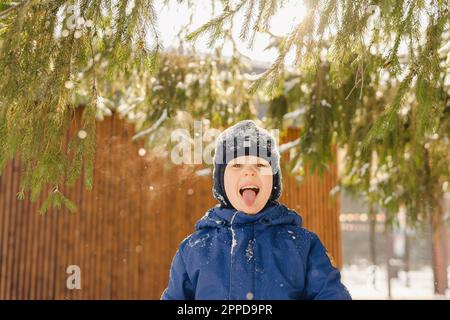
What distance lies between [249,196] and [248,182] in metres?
0.08

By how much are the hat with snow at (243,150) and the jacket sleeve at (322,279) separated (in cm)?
33

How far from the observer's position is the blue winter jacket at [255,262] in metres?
2.03

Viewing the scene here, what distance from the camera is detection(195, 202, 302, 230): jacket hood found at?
2.16m

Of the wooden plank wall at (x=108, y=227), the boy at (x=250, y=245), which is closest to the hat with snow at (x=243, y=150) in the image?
the boy at (x=250, y=245)

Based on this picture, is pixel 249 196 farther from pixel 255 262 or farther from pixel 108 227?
pixel 108 227

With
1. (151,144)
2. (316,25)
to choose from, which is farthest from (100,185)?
(316,25)

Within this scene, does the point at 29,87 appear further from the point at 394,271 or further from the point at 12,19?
the point at 394,271

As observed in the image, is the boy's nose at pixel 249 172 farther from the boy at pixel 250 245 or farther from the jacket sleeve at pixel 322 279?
the jacket sleeve at pixel 322 279

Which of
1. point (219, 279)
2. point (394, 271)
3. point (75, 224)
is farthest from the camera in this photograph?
point (394, 271)

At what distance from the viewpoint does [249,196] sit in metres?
2.19

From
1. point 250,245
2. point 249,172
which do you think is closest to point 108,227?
point 249,172

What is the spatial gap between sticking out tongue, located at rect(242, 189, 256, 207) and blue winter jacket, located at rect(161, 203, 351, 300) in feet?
0.18

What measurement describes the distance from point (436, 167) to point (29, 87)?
4.30 meters

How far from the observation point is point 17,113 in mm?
2551
